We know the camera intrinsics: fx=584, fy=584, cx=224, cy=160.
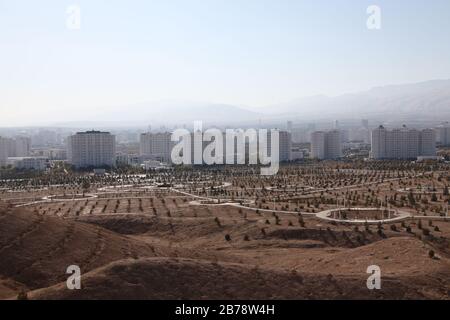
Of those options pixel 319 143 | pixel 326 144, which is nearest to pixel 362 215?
pixel 319 143

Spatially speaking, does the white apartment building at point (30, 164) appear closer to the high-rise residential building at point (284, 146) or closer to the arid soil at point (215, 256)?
the high-rise residential building at point (284, 146)

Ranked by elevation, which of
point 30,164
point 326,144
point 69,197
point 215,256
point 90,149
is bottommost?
point 215,256

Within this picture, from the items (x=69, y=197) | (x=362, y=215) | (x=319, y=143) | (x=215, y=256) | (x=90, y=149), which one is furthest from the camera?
(x=319, y=143)

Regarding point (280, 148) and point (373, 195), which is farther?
point (280, 148)

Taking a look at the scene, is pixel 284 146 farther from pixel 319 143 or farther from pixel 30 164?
pixel 30 164

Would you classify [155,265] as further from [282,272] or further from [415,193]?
[415,193]

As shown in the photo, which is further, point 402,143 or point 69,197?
point 402,143
